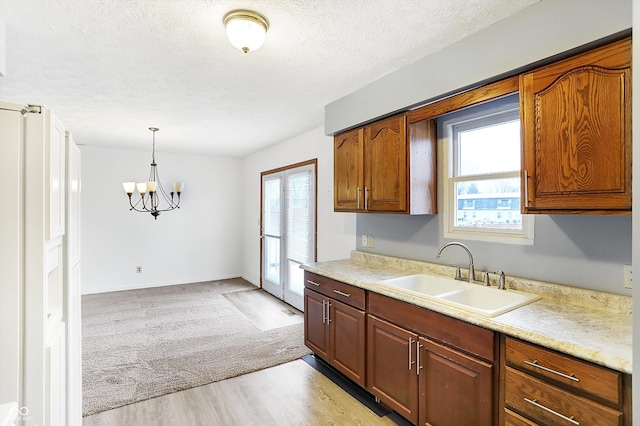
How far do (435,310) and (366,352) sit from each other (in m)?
0.77

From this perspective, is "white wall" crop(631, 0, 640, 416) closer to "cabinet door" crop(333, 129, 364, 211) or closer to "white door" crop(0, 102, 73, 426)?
"cabinet door" crop(333, 129, 364, 211)

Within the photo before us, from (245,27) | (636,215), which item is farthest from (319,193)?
(636,215)

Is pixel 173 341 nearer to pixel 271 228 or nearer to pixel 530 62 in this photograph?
pixel 271 228

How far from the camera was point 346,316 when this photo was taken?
254 centimetres

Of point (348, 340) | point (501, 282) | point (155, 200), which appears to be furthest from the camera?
point (155, 200)

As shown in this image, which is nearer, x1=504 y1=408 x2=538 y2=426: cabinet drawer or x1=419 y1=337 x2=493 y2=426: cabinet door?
x1=504 y1=408 x2=538 y2=426: cabinet drawer

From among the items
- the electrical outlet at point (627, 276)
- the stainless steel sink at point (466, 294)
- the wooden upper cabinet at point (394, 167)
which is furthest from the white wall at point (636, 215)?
the wooden upper cabinet at point (394, 167)

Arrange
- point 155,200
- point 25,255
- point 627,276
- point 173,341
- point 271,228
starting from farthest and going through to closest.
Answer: point 155,200 < point 271,228 < point 173,341 < point 627,276 < point 25,255

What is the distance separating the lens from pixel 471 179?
95.0 inches

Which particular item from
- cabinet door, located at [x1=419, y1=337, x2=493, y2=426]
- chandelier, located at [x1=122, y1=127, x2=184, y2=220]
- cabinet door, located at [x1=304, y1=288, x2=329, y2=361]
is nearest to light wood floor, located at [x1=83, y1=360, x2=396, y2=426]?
cabinet door, located at [x1=304, y1=288, x2=329, y2=361]

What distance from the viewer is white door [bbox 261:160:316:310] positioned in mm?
4410

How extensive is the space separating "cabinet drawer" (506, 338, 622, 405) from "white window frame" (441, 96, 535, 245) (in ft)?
2.66

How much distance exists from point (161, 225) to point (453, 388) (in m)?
5.41

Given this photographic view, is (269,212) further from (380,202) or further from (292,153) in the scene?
(380,202)
